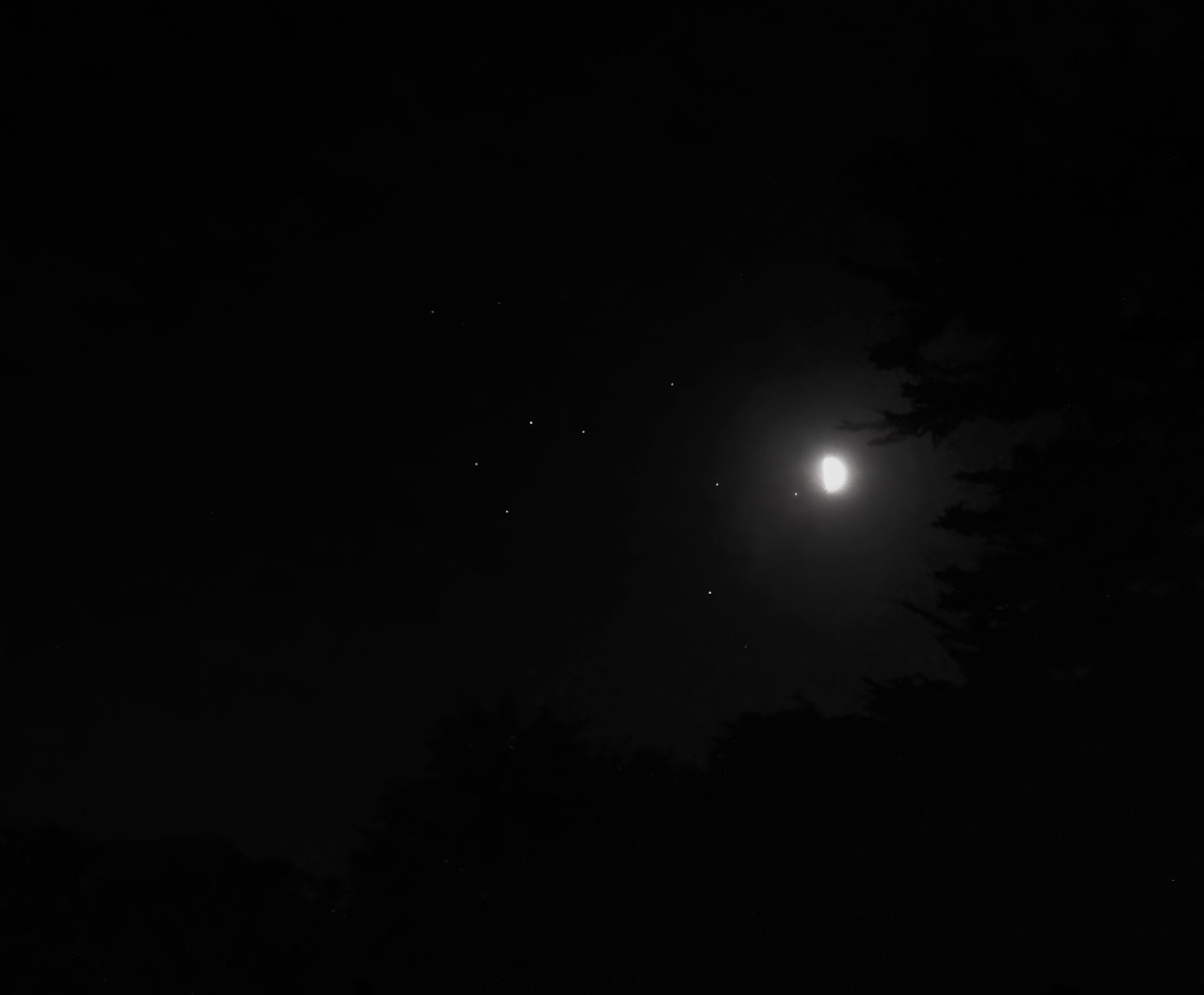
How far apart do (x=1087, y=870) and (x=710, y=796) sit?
25.9 ft

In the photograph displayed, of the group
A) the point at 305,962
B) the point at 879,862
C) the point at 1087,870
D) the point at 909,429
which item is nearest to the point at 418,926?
the point at 305,962

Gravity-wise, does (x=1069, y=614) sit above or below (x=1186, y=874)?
above

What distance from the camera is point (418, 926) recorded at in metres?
26.5

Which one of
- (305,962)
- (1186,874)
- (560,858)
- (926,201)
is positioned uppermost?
(926,201)

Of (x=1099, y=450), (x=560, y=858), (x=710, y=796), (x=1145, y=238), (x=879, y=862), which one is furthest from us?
(x=560, y=858)

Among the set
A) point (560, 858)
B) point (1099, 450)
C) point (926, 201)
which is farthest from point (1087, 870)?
point (560, 858)

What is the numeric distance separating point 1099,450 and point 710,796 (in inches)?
436

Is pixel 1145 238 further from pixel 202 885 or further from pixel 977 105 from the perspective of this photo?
pixel 202 885

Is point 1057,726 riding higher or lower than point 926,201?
lower

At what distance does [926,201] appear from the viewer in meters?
15.1

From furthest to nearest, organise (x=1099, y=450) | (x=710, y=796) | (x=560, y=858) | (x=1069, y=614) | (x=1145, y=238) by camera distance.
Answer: (x=560, y=858), (x=710, y=796), (x=1069, y=614), (x=1099, y=450), (x=1145, y=238)

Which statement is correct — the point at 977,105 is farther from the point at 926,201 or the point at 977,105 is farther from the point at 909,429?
the point at 909,429

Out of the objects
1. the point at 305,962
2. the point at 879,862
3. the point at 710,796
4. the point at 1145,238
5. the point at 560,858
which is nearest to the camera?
the point at 1145,238

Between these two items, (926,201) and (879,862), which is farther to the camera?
(879,862)
